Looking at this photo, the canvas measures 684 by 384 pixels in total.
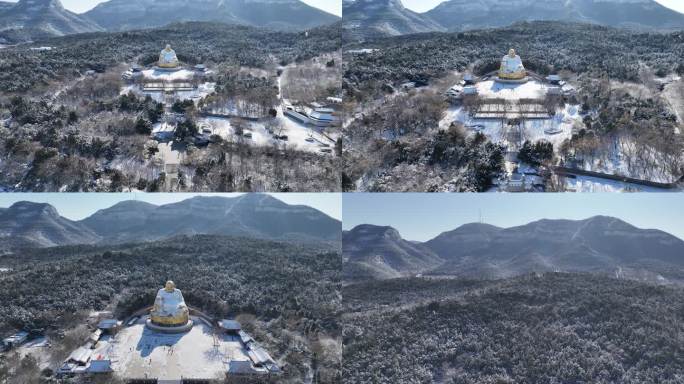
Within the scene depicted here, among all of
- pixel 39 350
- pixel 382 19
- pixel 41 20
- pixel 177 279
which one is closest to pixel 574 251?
pixel 177 279

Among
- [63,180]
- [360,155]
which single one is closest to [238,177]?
[360,155]

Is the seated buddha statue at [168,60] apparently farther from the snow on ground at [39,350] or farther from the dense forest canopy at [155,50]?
the snow on ground at [39,350]

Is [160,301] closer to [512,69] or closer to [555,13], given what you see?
[512,69]

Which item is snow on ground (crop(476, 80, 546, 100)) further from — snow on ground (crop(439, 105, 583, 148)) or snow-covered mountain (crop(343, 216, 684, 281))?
snow-covered mountain (crop(343, 216, 684, 281))

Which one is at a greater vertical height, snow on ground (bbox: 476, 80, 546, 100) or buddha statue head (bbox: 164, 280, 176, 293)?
snow on ground (bbox: 476, 80, 546, 100)

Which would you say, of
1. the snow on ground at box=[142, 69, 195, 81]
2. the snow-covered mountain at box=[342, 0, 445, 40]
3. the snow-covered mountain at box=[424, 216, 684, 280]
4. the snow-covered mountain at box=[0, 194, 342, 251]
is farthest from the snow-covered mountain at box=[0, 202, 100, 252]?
the snow-covered mountain at box=[342, 0, 445, 40]
